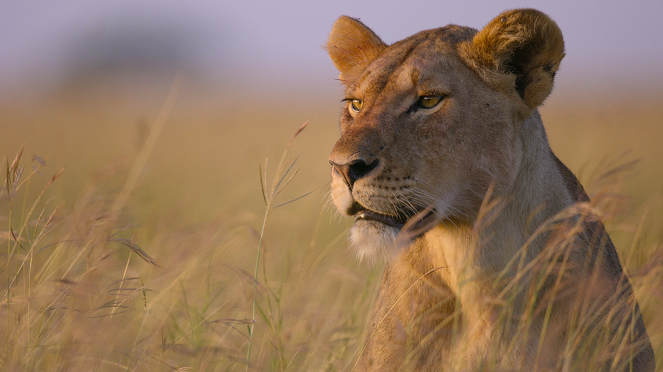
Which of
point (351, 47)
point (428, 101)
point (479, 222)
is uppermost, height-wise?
point (351, 47)

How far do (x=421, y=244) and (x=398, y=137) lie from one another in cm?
67

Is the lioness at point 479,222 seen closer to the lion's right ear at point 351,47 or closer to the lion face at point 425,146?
the lion face at point 425,146

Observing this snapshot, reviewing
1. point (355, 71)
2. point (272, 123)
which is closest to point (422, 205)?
point (355, 71)

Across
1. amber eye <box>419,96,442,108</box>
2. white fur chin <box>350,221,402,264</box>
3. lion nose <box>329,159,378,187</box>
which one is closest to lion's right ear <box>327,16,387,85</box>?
amber eye <box>419,96,442,108</box>

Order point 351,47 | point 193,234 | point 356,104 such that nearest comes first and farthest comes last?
point 193,234 < point 356,104 < point 351,47

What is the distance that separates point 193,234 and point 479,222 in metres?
1.66

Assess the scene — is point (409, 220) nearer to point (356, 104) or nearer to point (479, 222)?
point (479, 222)

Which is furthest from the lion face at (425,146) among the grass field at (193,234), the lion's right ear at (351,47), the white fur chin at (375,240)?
the lion's right ear at (351,47)

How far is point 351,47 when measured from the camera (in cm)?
409

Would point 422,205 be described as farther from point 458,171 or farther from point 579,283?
point 579,283

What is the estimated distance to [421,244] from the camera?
3.32 meters

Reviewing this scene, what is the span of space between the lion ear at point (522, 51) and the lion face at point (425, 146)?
49 millimetres

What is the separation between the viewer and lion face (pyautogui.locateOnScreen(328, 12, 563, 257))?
113 inches

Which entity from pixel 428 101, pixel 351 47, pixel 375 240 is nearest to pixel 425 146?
pixel 428 101
